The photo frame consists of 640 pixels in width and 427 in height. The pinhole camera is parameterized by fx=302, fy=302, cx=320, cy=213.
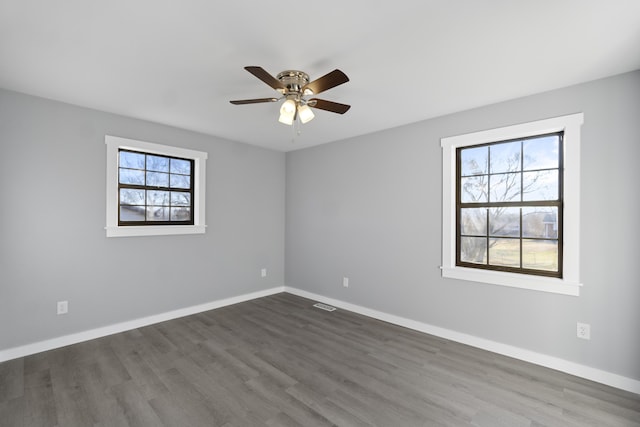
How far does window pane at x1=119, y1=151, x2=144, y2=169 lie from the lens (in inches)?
141

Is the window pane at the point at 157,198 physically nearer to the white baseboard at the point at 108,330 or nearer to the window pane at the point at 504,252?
the white baseboard at the point at 108,330

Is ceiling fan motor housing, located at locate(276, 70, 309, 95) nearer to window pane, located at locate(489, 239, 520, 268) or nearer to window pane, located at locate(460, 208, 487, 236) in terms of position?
window pane, located at locate(460, 208, 487, 236)

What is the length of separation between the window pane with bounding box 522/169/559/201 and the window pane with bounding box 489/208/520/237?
0.19 meters

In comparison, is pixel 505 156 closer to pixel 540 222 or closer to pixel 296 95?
pixel 540 222

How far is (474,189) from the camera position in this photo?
3.36 meters

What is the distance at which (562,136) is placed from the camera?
9.20ft

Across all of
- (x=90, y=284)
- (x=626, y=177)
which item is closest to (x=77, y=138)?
(x=90, y=284)

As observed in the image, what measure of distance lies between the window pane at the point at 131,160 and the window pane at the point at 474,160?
385 centimetres

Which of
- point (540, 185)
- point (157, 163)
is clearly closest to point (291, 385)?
point (540, 185)

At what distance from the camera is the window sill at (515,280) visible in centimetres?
269

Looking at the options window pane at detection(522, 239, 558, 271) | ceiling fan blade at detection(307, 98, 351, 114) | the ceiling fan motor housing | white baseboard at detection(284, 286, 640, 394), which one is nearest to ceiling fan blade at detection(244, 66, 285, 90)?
the ceiling fan motor housing

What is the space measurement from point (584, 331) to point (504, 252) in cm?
89

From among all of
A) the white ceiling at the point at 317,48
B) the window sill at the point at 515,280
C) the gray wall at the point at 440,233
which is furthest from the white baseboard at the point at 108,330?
the window sill at the point at 515,280

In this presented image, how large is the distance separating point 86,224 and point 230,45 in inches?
103
